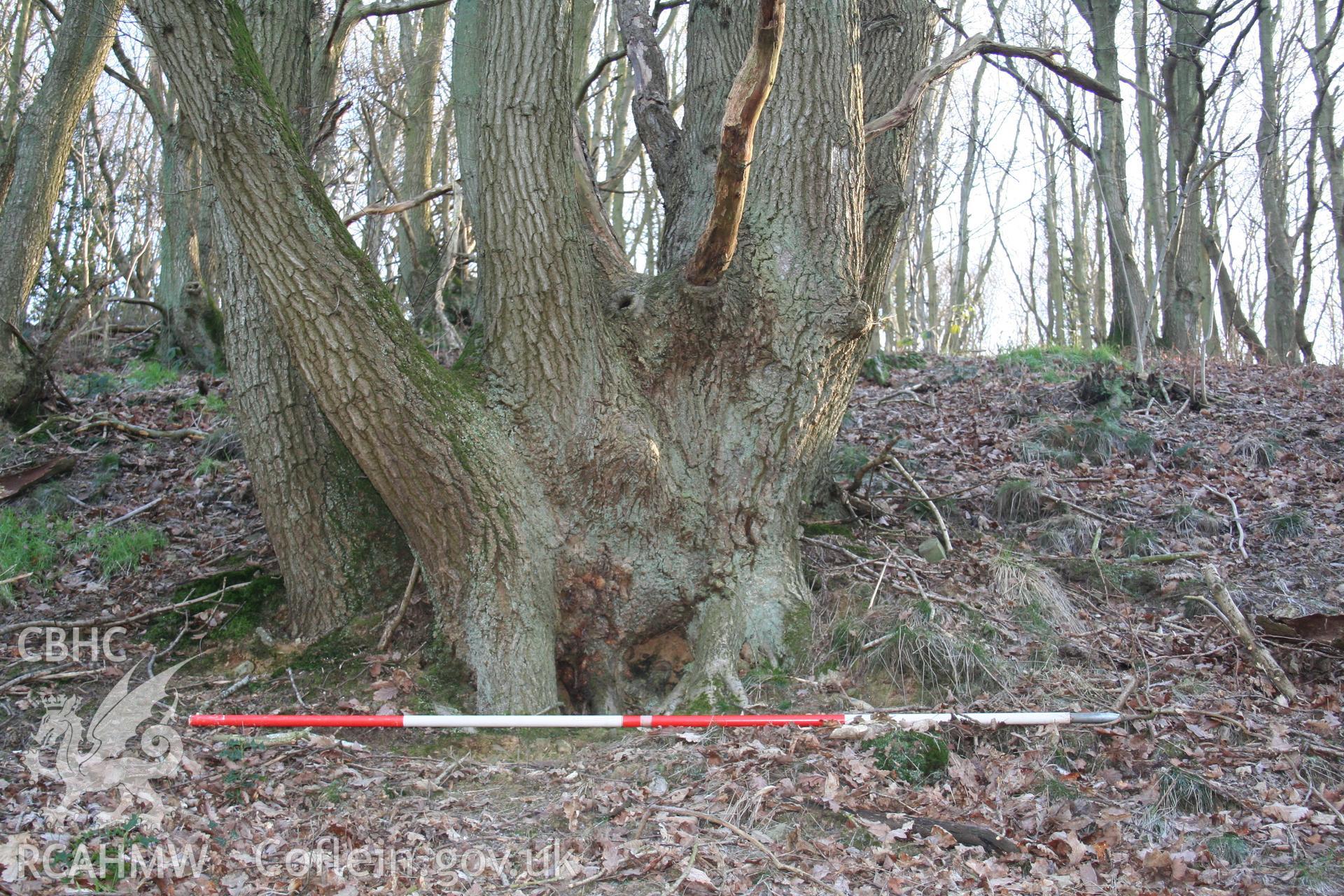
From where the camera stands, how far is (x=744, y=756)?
348cm

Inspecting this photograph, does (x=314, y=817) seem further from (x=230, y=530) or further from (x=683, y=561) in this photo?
(x=230, y=530)

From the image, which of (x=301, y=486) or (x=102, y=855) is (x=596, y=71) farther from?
(x=102, y=855)

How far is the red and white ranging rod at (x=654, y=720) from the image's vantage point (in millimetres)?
3656

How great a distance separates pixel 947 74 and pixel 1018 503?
287 cm

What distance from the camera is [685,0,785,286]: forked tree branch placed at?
3252 millimetres

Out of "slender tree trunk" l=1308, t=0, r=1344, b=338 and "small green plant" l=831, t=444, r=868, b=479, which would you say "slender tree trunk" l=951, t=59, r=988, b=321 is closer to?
"slender tree trunk" l=1308, t=0, r=1344, b=338

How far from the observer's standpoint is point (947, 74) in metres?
4.69

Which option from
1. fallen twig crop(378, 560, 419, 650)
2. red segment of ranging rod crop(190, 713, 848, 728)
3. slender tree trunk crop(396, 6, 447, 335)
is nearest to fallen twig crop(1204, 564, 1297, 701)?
red segment of ranging rod crop(190, 713, 848, 728)

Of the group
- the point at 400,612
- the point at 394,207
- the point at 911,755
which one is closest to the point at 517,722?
the point at 400,612

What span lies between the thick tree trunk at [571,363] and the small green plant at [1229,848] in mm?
1840

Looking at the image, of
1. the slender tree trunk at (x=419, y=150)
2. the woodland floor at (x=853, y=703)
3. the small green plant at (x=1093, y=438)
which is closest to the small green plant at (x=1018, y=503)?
the woodland floor at (x=853, y=703)

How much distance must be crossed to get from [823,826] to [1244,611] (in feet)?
10.1

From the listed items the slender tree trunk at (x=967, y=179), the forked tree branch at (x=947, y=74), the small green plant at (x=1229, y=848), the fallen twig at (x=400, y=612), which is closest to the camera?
the small green plant at (x=1229, y=848)

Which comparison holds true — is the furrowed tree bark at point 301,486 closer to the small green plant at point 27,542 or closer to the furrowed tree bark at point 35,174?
the small green plant at point 27,542
